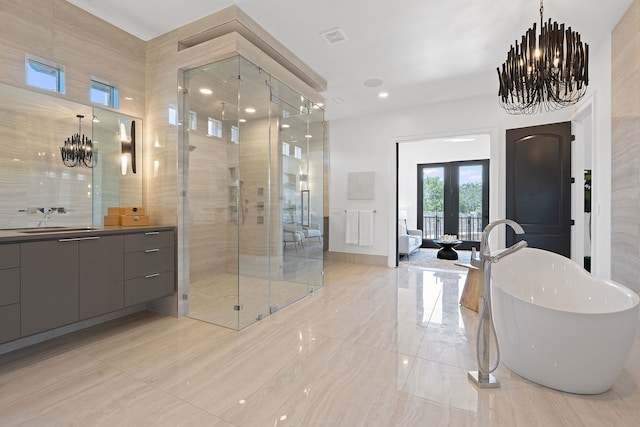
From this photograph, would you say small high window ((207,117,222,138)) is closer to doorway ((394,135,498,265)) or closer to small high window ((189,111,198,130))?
small high window ((189,111,198,130))

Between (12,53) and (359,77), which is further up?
(359,77)

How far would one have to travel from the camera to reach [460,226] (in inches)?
311

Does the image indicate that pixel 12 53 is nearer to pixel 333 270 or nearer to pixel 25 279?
pixel 25 279

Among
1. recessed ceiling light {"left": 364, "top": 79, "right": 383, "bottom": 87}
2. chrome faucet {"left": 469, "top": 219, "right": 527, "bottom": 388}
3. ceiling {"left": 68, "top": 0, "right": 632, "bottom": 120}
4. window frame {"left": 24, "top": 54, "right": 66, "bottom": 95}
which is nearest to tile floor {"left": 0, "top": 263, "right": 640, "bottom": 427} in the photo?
chrome faucet {"left": 469, "top": 219, "right": 527, "bottom": 388}

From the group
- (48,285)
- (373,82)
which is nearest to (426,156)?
(373,82)

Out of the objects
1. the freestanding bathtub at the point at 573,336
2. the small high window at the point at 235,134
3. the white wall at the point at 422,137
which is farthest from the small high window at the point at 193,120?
the white wall at the point at 422,137

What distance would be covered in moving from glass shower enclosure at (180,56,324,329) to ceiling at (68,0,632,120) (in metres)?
0.48

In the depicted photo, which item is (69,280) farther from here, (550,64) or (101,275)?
(550,64)

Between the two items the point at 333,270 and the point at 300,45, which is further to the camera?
the point at 333,270

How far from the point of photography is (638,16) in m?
2.42

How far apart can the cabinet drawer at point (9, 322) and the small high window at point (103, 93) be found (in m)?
1.88

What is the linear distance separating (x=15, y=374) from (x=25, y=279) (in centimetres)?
61

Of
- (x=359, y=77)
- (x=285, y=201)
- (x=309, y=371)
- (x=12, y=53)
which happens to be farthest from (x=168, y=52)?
(x=309, y=371)

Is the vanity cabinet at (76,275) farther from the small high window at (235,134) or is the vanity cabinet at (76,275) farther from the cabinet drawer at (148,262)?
the small high window at (235,134)
